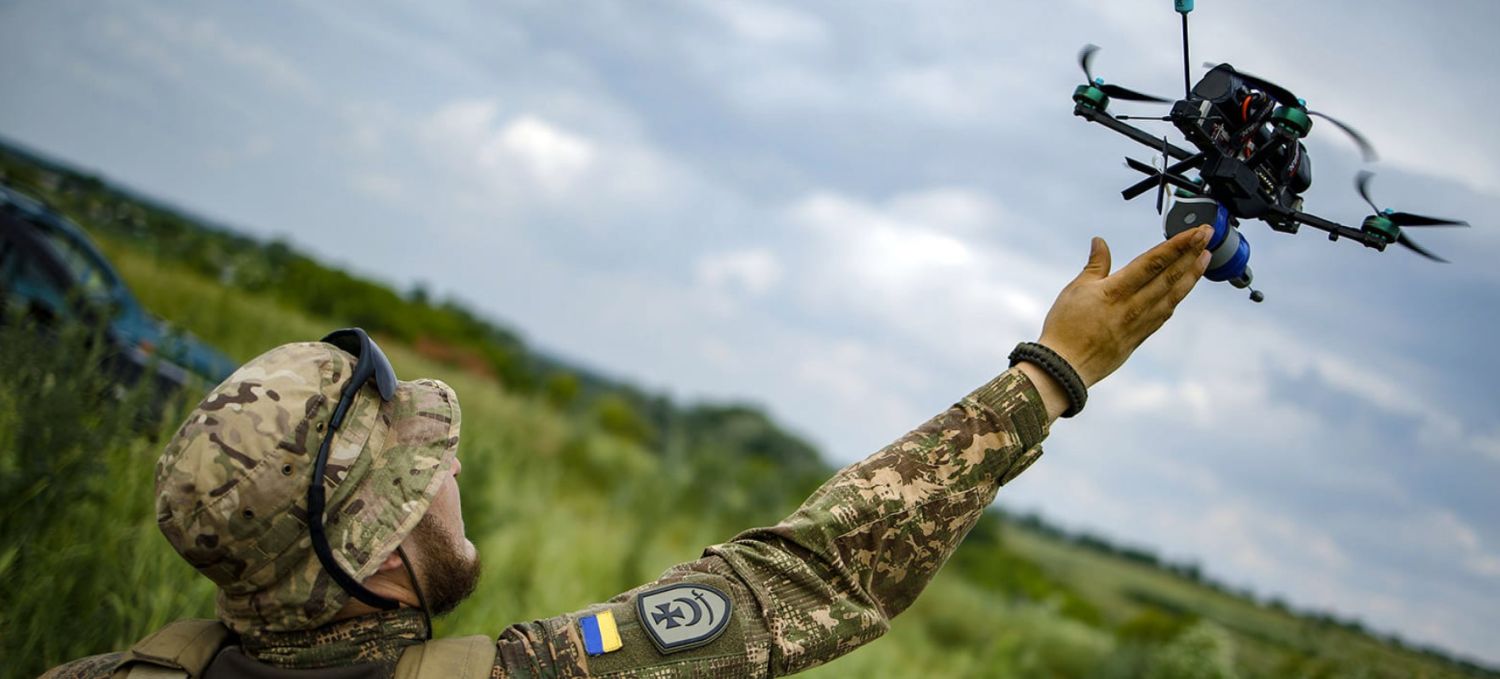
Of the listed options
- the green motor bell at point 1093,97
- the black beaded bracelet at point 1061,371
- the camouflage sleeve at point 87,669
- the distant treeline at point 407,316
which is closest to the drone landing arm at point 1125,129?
the green motor bell at point 1093,97

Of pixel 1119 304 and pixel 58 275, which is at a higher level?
pixel 1119 304

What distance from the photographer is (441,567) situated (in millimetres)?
2150

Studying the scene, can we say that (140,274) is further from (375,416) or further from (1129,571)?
(1129,571)

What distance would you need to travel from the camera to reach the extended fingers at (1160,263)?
6.49ft

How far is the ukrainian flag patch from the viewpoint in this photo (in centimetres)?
209

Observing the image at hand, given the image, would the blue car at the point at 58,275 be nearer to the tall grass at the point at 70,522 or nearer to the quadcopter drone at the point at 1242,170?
the tall grass at the point at 70,522

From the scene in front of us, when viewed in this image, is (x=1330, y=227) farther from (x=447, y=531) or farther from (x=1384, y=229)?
(x=447, y=531)

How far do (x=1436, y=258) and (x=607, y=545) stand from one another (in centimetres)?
881

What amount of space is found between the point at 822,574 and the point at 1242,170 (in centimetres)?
120

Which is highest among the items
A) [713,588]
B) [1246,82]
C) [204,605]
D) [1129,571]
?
[1129,571]

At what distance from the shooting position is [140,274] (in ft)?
40.9

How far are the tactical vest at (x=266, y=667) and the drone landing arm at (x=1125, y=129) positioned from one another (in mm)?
1693

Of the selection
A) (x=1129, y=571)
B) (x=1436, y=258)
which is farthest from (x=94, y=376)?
(x=1129, y=571)

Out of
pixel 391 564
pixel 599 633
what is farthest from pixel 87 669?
pixel 599 633
